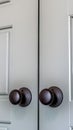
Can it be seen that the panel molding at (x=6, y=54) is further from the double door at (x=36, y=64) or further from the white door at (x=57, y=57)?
the white door at (x=57, y=57)

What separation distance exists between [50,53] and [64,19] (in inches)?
4.5

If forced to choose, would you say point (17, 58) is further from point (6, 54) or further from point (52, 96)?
point (52, 96)

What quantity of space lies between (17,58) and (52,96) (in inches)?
8.7

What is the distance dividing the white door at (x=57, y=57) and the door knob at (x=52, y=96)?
0.05 feet

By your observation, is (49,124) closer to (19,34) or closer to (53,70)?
(53,70)

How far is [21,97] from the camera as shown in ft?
2.60

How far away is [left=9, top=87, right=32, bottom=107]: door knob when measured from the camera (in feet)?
2.54

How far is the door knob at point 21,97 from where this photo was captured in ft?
2.54

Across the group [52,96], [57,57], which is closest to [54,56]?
[57,57]

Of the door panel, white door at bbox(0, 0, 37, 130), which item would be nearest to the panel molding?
white door at bbox(0, 0, 37, 130)

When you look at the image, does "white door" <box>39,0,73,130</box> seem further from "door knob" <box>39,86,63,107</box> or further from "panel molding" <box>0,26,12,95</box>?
"panel molding" <box>0,26,12,95</box>

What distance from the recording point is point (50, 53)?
0.80 meters

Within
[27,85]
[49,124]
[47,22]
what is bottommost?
[49,124]

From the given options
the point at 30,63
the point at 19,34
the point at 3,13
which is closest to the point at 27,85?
the point at 30,63
